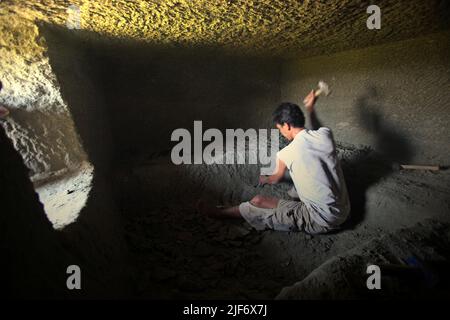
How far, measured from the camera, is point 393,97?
9.00ft

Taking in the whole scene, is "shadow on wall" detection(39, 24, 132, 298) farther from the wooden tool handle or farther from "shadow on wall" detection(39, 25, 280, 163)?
the wooden tool handle

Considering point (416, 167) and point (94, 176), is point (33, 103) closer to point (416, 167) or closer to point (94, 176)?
point (94, 176)

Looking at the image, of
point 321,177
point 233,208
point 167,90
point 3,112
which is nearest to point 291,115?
point 321,177

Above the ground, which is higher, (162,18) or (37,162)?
(162,18)

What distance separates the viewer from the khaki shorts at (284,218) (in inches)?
81.0

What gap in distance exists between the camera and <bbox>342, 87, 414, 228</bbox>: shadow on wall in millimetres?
2406

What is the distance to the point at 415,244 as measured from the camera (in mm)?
1472

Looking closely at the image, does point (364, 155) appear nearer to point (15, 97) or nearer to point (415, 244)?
point (415, 244)

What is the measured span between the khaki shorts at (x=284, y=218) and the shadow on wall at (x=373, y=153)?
19.7 inches

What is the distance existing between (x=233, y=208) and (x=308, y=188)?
675 millimetres

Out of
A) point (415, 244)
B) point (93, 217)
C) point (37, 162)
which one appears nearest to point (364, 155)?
point (415, 244)

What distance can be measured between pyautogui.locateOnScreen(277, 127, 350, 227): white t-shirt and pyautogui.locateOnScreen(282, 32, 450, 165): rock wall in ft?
4.13
